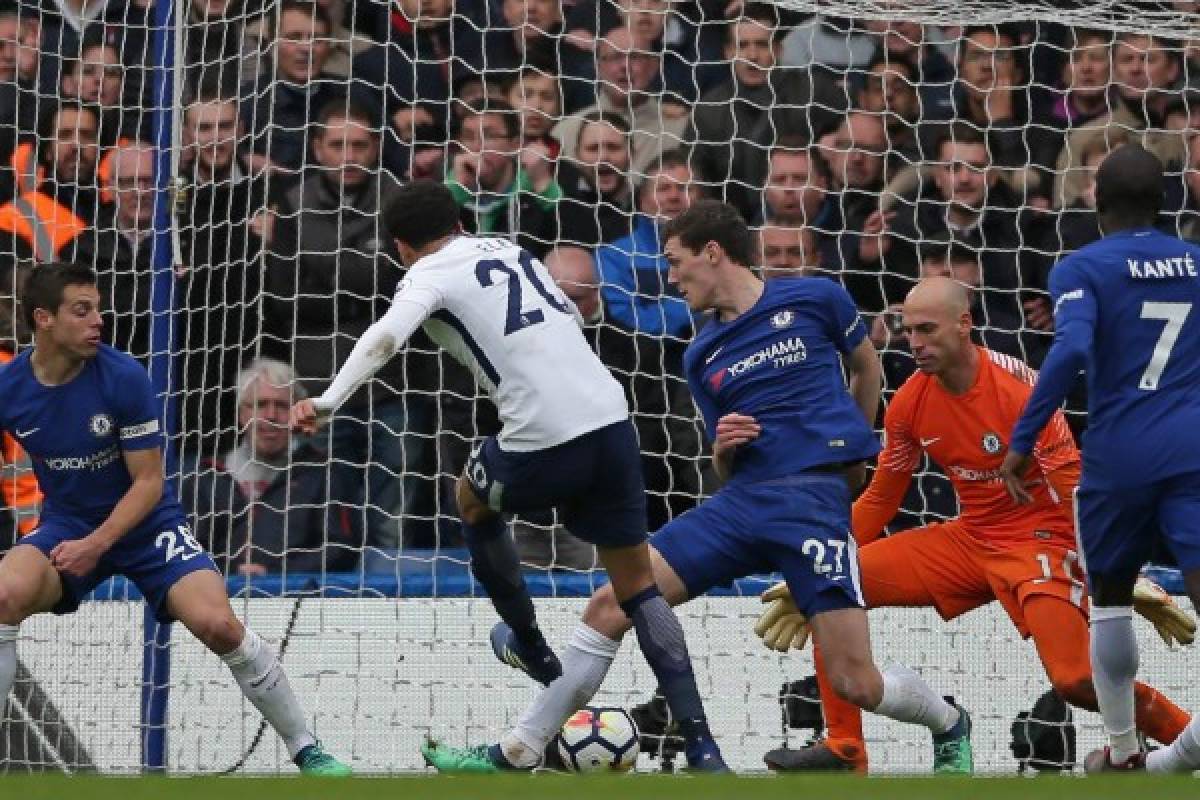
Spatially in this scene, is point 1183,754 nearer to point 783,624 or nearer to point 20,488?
point 783,624

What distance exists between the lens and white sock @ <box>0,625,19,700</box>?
794 cm

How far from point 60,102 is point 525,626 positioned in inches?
144

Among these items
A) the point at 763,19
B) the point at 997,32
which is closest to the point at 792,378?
the point at 763,19

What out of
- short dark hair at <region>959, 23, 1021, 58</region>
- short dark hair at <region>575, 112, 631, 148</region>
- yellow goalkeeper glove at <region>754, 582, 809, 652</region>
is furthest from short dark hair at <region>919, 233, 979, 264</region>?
yellow goalkeeper glove at <region>754, 582, 809, 652</region>

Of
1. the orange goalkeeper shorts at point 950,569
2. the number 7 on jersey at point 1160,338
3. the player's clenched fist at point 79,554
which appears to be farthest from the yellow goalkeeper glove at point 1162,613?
the player's clenched fist at point 79,554

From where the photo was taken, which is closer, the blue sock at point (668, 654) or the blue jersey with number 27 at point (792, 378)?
the blue sock at point (668, 654)

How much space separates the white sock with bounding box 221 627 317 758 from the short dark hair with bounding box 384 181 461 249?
159cm

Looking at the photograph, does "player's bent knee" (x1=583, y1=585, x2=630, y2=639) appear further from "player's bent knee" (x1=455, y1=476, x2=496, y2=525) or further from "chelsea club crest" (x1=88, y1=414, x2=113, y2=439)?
"chelsea club crest" (x1=88, y1=414, x2=113, y2=439)

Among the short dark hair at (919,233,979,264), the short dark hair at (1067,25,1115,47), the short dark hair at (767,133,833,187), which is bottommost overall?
the short dark hair at (919,233,979,264)

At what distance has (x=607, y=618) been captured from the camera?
7.62 metres

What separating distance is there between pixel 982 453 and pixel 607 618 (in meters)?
1.54

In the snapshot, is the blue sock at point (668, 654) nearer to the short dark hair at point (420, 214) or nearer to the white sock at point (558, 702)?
the white sock at point (558, 702)

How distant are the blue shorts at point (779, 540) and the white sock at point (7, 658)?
226 centimetres

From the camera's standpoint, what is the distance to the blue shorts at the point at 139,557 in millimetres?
8000
